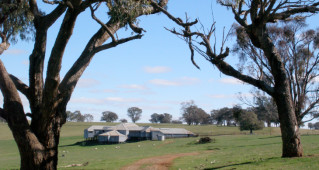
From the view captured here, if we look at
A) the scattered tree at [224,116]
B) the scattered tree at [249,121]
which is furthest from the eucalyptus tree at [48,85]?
the scattered tree at [224,116]

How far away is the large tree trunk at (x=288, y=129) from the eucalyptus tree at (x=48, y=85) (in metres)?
6.42

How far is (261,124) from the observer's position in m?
79.2

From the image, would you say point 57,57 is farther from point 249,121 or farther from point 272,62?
point 249,121

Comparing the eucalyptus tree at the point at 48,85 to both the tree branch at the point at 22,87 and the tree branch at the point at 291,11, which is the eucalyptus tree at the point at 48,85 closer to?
the tree branch at the point at 22,87

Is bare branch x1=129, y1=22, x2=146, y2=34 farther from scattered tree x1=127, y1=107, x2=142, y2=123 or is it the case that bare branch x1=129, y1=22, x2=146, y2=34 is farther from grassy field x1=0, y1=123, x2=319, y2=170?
scattered tree x1=127, y1=107, x2=142, y2=123

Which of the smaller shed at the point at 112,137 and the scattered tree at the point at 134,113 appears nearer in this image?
the smaller shed at the point at 112,137

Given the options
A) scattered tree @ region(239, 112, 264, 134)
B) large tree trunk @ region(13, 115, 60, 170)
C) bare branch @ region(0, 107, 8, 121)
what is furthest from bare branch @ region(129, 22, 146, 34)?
scattered tree @ region(239, 112, 264, 134)

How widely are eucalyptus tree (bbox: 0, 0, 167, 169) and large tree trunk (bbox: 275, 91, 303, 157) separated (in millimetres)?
6419

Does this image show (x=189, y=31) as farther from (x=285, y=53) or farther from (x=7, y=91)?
(x=285, y=53)

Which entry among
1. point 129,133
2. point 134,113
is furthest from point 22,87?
point 134,113

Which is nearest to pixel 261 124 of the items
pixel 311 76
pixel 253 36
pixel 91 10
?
pixel 311 76

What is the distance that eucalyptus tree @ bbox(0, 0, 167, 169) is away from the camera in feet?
30.6

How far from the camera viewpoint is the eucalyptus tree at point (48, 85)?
30.6ft

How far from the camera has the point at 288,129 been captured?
12.9m
